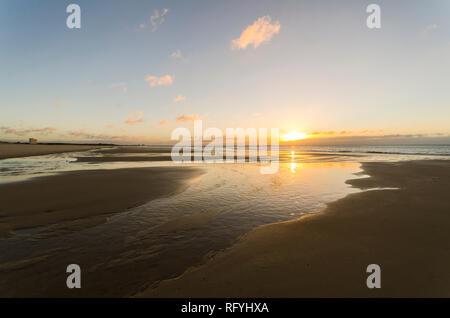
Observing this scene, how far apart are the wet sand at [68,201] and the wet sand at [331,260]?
4.94m

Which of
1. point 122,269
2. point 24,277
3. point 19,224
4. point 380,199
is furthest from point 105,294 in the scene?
point 380,199

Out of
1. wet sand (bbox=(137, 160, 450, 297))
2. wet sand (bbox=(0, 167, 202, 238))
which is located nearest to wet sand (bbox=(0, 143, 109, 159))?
wet sand (bbox=(0, 167, 202, 238))

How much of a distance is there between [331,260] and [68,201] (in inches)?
412

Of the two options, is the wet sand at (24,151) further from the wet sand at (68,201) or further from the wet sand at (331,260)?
the wet sand at (331,260)

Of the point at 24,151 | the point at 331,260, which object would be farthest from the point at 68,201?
the point at 24,151

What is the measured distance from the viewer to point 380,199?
9.34m

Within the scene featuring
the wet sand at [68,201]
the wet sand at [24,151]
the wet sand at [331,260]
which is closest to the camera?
the wet sand at [331,260]

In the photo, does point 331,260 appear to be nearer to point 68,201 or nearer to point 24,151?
point 68,201

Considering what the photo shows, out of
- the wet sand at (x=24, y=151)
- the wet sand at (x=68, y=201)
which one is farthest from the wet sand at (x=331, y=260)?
the wet sand at (x=24, y=151)

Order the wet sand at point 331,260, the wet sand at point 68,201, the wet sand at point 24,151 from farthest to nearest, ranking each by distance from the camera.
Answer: the wet sand at point 24,151
the wet sand at point 68,201
the wet sand at point 331,260

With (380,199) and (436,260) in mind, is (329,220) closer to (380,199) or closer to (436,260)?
(436,260)

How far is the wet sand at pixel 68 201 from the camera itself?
6.67m

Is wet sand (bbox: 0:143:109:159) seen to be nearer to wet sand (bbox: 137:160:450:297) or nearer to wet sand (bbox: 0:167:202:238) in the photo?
wet sand (bbox: 0:167:202:238)
